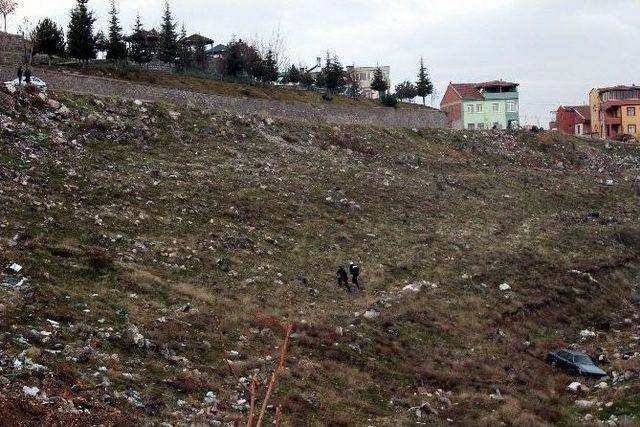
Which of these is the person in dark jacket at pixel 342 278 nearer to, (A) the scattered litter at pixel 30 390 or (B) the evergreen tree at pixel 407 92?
(A) the scattered litter at pixel 30 390

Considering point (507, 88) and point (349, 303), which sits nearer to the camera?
Result: point (349, 303)

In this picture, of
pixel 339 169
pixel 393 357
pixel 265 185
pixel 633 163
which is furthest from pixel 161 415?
pixel 633 163

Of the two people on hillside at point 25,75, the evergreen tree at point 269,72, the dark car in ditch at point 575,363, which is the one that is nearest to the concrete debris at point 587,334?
the dark car in ditch at point 575,363

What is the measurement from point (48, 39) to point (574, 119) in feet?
234

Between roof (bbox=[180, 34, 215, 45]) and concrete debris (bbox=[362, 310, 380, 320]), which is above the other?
roof (bbox=[180, 34, 215, 45])

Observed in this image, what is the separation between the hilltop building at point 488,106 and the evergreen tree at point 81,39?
4065 cm

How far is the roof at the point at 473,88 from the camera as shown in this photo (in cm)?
7806

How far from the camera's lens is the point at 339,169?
3588 cm

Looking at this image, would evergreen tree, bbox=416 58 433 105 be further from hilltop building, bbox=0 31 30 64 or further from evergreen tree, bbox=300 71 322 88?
hilltop building, bbox=0 31 30 64

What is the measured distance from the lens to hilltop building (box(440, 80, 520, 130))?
7781cm

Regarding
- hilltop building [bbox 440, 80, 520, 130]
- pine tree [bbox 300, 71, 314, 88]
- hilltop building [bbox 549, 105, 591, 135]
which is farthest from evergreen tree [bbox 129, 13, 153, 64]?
hilltop building [bbox 549, 105, 591, 135]

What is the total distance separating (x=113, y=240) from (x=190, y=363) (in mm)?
7686

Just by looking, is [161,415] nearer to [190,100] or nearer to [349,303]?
[349,303]

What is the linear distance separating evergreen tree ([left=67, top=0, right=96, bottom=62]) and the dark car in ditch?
49752 mm
